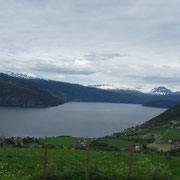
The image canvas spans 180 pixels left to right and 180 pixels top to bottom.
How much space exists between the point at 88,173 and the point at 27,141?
2385 inches

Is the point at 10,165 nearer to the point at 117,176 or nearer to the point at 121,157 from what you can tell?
the point at 117,176

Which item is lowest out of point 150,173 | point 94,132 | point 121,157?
point 94,132

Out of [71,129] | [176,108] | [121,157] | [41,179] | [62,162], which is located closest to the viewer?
[41,179]

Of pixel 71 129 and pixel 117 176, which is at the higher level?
pixel 117 176

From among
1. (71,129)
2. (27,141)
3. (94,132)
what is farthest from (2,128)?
(27,141)

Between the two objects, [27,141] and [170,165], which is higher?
[170,165]

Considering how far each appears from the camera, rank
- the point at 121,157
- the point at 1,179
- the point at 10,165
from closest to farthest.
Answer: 1. the point at 1,179
2. the point at 10,165
3. the point at 121,157

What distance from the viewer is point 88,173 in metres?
10.2

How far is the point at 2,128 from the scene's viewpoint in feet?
394

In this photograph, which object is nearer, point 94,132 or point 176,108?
point 94,132

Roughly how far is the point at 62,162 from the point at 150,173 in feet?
20.2

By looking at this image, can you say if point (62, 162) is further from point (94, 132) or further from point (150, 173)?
point (94, 132)

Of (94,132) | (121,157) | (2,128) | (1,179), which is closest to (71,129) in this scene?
(94,132)

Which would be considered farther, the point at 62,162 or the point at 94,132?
the point at 94,132
